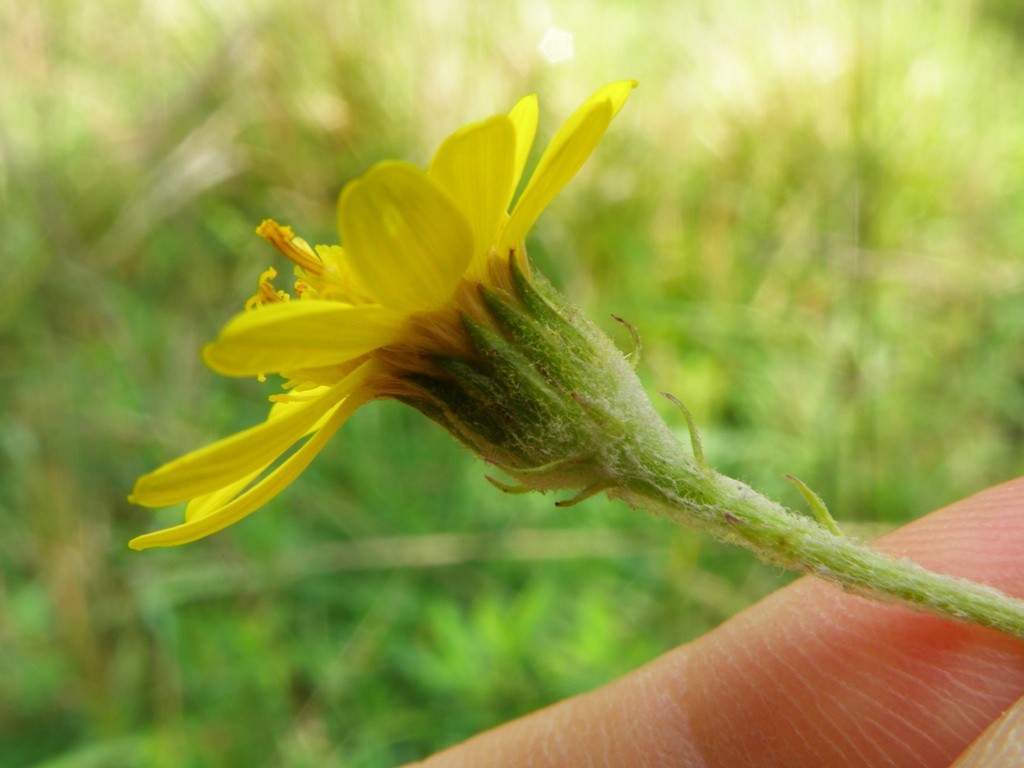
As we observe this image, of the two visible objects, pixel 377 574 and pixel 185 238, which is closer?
pixel 377 574

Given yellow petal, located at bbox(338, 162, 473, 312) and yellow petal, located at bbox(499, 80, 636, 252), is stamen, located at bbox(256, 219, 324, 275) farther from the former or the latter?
yellow petal, located at bbox(499, 80, 636, 252)

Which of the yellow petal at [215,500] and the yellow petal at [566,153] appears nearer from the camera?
the yellow petal at [566,153]

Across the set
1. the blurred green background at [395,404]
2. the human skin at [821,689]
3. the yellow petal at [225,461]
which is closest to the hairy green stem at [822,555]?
the human skin at [821,689]

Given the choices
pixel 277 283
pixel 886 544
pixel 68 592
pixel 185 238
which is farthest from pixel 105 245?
pixel 886 544

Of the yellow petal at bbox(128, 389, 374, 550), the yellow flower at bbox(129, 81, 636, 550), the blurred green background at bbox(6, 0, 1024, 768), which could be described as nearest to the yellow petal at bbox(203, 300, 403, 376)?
the yellow flower at bbox(129, 81, 636, 550)

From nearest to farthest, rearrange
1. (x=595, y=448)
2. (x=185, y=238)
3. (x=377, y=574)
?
(x=595, y=448), (x=377, y=574), (x=185, y=238)

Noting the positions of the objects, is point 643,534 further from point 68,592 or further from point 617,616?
point 68,592

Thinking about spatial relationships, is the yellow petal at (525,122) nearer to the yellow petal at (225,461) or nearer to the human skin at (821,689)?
the yellow petal at (225,461)

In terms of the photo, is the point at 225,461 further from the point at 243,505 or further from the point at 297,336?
the point at 297,336
